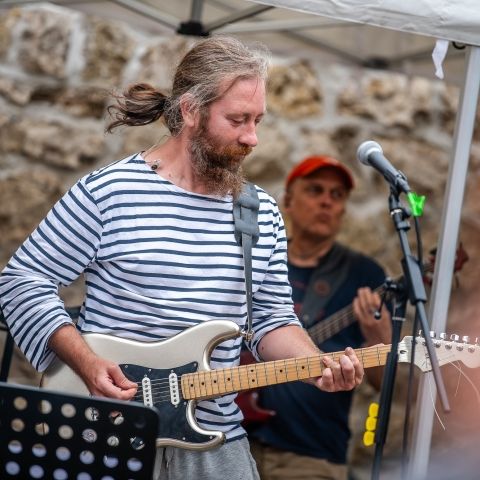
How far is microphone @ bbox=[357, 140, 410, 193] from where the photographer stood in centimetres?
241

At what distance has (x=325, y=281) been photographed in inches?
179

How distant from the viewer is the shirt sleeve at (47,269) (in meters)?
2.87

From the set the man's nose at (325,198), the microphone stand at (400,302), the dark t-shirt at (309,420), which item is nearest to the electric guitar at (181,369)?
the microphone stand at (400,302)

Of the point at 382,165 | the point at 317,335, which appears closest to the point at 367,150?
the point at 382,165

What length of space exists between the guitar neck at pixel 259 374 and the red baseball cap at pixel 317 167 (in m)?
1.97

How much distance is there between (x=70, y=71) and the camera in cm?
468

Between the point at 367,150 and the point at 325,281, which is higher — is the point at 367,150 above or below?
above

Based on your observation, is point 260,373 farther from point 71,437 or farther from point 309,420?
point 309,420

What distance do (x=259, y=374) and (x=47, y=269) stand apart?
0.71 meters

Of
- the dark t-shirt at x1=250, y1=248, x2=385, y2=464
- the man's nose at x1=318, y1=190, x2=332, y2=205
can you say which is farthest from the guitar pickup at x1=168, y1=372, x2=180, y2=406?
the man's nose at x1=318, y1=190, x2=332, y2=205

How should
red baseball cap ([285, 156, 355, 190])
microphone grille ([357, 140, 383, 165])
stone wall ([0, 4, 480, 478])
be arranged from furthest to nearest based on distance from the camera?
1. red baseball cap ([285, 156, 355, 190])
2. stone wall ([0, 4, 480, 478])
3. microphone grille ([357, 140, 383, 165])

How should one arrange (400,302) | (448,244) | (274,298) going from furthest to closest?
(448,244) → (274,298) → (400,302)

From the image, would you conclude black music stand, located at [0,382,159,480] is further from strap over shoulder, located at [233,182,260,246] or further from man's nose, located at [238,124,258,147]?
man's nose, located at [238,124,258,147]

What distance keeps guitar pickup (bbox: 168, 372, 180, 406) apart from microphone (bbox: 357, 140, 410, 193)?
838 millimetres
